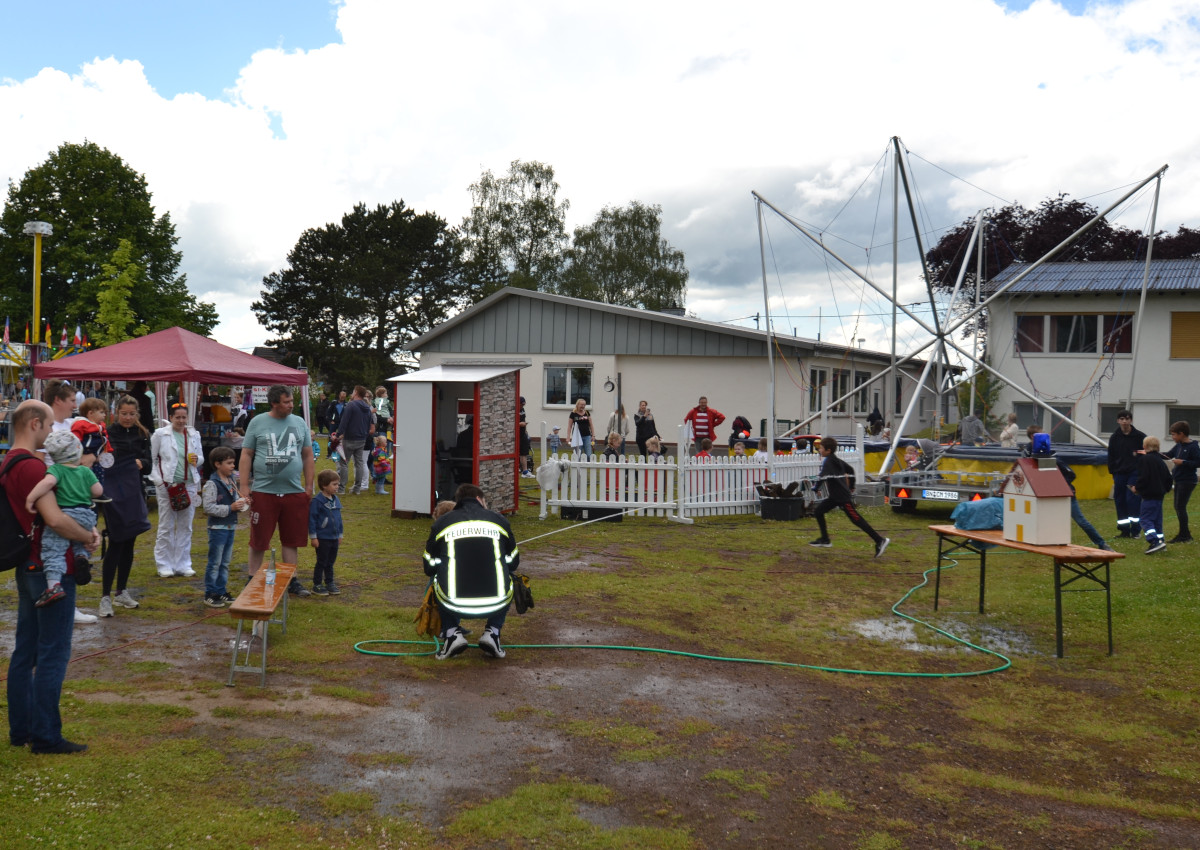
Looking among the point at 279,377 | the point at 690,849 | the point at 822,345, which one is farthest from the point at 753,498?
the point at 822,345

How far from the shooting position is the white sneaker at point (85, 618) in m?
7.66

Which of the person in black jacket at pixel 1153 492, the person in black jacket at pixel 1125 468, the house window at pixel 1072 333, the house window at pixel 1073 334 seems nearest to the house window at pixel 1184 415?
the house window at pixel 1072 333

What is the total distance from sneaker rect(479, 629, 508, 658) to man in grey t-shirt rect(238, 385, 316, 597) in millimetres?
1934

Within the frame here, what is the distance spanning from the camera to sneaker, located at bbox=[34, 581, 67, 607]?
469 centimetres

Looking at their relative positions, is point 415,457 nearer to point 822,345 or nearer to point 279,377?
point 279,377

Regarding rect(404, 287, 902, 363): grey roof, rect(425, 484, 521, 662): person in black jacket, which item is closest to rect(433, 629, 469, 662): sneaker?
rect(425, 484, 521, 662): person in black jacket

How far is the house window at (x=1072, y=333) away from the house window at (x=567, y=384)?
46.8ft

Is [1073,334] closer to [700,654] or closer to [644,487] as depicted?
[644,487]

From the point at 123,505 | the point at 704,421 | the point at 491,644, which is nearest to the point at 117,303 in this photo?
the point at 704,421

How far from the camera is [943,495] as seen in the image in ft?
53.3

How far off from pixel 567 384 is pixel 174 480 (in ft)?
76.7

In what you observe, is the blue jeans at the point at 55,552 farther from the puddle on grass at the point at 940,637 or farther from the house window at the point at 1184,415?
the house window at the point at 1184,415

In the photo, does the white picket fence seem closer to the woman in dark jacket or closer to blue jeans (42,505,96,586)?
the woman in dark jacket

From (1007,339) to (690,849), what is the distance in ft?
100
